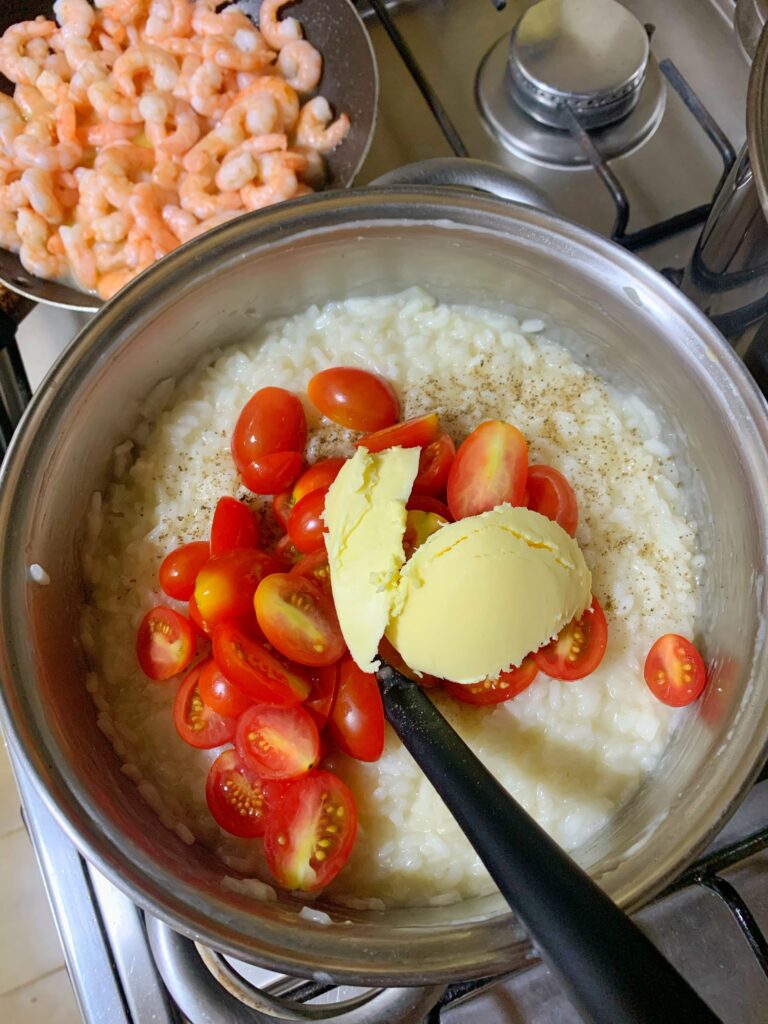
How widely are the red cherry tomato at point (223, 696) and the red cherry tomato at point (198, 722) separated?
2 centimetres

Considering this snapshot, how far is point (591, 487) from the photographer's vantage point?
1259 millimetres

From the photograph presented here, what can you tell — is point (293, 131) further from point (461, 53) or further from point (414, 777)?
point (414, 777)

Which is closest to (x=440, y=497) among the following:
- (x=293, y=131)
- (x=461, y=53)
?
(x=293, y=131)

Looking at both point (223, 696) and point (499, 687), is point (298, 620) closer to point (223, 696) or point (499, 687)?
point (223, 696)

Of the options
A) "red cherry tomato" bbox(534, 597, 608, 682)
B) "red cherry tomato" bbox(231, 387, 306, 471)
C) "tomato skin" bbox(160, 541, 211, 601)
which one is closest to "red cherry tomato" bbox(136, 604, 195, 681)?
"tomato skin" bbox(160, 541, 211, 601)

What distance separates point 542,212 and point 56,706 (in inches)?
34.8

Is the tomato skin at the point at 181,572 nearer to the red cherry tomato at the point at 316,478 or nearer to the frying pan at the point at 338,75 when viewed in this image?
the red cherry tomato at the point at 316,478

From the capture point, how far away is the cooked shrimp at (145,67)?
171cm

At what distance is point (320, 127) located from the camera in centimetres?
169

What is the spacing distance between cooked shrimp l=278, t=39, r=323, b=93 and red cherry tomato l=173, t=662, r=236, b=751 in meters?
1.28

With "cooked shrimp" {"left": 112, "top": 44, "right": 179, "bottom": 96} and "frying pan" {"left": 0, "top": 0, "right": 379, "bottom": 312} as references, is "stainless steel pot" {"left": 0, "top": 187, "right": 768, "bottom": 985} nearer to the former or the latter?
"frying pan" {"left": 0, "top": 0, "right": 379, "bottom": 312}

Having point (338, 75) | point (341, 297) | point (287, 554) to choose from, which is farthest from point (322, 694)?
point (338, 75)

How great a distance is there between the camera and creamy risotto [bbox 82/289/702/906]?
1070 millimetres

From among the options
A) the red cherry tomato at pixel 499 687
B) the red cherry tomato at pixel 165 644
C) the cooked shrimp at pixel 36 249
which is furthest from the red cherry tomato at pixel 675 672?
the cooked shrimp at pixel 36 249
